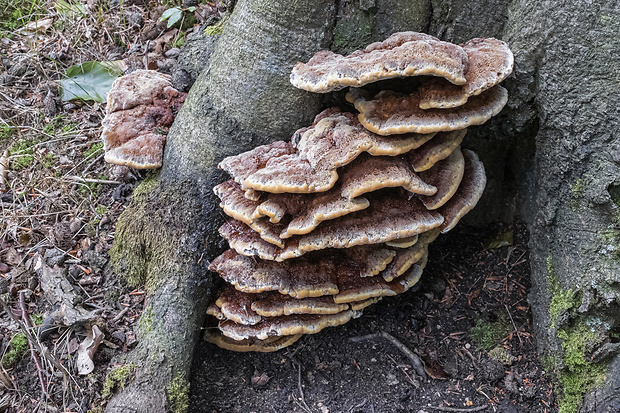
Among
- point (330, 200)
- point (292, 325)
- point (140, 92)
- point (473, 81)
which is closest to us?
point (473, 81)

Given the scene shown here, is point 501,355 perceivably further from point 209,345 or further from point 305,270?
point 209,345

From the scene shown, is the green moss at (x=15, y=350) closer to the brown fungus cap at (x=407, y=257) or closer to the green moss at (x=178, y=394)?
the green moss at (x=178, y=394)

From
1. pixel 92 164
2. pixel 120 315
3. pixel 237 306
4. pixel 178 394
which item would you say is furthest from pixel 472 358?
pixel 92 164

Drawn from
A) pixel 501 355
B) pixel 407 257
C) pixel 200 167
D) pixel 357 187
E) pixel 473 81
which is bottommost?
pixel 501 355

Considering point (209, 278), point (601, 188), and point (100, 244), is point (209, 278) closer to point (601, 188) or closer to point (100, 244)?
point (100, 244)

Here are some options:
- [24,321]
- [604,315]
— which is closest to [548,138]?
[604,315]

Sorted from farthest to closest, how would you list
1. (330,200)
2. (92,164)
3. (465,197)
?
(92,164)
(465,197)
(330,200)
